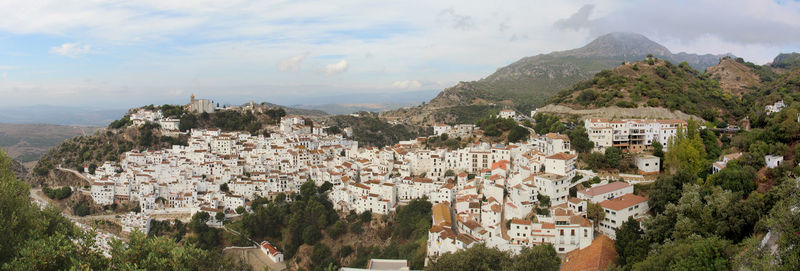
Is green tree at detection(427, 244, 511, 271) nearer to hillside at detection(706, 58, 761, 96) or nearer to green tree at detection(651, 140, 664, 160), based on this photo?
green tree at detection(651, 140, 664, 160)

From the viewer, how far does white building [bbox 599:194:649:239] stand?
61.0 ft

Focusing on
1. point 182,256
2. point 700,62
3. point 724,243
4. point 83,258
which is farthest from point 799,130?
point 700,62

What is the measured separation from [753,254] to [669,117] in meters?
23.5

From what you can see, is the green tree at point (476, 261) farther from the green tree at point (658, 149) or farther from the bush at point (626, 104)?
the bush at point (626, 104)

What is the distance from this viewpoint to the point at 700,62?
115 metres

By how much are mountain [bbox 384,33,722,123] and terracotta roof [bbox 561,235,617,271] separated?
3319 cm

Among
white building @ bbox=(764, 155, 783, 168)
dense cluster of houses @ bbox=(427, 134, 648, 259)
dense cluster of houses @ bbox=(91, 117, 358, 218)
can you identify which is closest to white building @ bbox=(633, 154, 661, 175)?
dense cluster of houses @ bbox=(427, 134, 648, 259)

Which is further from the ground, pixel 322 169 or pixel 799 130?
pixel 799 130

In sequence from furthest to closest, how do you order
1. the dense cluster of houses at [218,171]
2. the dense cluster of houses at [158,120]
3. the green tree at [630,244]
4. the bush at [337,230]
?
the dense cluster of houses at [158,120]
the dense cluster of houses at [218,171]
the bush at [337,230]
the green tree at [630,244]

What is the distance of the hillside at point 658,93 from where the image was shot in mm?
33312

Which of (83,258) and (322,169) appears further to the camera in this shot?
(322,169)

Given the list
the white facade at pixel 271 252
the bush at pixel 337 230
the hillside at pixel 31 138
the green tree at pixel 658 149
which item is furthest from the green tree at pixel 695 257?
the hillside at pixel 31 138

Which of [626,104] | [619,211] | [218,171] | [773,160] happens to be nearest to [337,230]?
[218,171]

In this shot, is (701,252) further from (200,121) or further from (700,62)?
(700,62)
